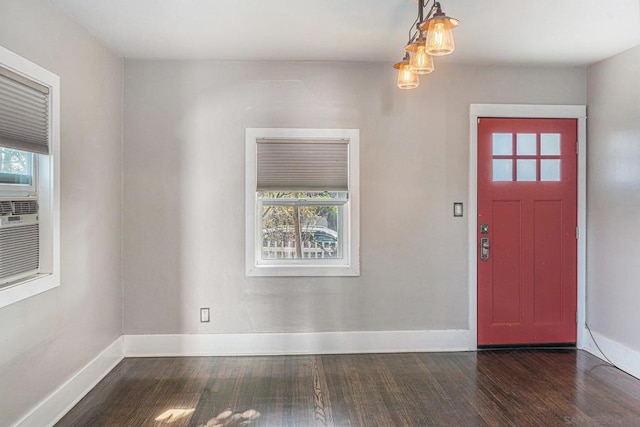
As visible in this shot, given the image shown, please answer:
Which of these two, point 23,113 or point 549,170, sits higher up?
point 23,113

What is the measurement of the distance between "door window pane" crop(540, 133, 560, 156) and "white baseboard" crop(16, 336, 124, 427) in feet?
13.1

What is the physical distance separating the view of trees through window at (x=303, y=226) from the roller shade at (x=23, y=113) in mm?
1697

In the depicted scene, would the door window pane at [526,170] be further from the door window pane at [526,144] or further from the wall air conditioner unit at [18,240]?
the wall air conditioner unit at [18,240]

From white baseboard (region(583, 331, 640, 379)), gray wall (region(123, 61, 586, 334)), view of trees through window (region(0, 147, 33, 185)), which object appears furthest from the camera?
gray wall (region(123, 61, 586, 334))

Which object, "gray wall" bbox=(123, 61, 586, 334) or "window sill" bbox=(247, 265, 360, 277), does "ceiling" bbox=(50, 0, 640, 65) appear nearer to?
"gray wall" bbox=(123, 61, 586, 334)

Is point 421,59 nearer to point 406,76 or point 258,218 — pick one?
point 406,76

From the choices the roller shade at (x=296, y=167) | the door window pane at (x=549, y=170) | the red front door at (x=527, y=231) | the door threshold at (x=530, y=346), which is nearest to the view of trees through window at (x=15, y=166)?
the roller shade at (x=296, y=167)

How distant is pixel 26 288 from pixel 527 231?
372cm

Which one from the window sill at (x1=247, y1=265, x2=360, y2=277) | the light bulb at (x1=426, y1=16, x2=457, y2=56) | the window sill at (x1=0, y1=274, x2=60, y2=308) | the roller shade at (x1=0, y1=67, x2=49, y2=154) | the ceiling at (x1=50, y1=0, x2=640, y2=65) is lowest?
the window sill at (x1=247, y1=265, x2=360, y2=277)

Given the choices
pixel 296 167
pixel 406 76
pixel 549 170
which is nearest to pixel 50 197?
pixel 296 167

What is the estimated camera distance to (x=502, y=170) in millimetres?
3574

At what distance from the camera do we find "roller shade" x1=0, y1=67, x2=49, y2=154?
205 centimetres

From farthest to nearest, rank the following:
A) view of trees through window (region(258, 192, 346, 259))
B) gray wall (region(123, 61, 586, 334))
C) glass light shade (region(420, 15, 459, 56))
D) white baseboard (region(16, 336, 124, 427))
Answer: view of trees through window (region(258, 192, 346, 259)), gray wall (region(123, 61, 586, 334)), white baseboard (region(16, 336, 124, 427)), glass light shade (region(420, 15, 459, 56))

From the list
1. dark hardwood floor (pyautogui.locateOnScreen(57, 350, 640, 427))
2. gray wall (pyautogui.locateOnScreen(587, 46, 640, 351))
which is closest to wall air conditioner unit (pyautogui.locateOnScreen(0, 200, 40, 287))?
dark hardwood floor (pyautogui.locateOnScreen(57, 350, 640, 427))
